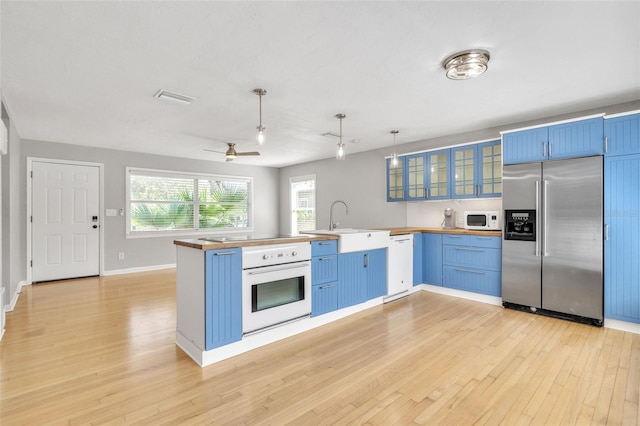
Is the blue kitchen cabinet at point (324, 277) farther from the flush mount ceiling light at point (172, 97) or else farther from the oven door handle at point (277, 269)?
the flush mount ceiling light at point (172, 97)

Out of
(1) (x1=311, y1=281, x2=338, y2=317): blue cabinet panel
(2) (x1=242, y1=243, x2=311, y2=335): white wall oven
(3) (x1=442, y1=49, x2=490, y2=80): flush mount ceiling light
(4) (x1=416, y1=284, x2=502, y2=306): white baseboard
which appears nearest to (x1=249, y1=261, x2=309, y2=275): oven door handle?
(2) (x1=242, y1=243, x2=311, y2=335): white wall oven

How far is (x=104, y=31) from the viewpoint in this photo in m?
2.05

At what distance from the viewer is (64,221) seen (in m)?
5.46

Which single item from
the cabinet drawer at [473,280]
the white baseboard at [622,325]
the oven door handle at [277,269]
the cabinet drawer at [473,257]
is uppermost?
the oven door handle at [277,269]

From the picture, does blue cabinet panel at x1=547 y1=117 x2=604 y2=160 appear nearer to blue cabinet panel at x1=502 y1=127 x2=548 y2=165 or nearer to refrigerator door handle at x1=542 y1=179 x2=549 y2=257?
blue cabinet panel at x1=502 y1=127 x2=548 y2=165

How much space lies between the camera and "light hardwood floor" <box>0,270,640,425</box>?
1.86 meters

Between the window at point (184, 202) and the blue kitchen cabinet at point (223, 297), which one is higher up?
the window at point (184, 202)

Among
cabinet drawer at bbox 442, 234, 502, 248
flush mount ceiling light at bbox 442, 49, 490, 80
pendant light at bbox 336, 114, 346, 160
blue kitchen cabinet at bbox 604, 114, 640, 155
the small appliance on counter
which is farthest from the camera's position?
the small appliance on counter

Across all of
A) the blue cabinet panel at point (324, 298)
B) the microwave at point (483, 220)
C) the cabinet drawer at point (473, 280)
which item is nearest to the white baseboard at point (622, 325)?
the cabinet drawer at point (473, 280)

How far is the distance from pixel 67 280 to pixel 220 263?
4671 mm

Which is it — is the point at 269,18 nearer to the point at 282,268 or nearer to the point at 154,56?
the point at 154,56

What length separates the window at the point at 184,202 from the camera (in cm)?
626

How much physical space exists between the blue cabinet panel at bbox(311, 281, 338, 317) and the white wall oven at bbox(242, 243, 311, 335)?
77 mm

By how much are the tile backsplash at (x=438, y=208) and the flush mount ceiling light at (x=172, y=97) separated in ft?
12.6
